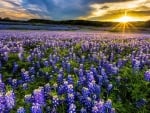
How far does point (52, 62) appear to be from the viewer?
9.15 m

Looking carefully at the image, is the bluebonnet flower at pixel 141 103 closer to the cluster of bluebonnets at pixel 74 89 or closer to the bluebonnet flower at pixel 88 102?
the cluster of bluebonnets at pixel 74 89

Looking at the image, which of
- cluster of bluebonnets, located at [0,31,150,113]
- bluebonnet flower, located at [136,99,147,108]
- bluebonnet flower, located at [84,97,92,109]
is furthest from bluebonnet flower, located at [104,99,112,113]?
bluebonnet flower, located at [136,99,147,108]

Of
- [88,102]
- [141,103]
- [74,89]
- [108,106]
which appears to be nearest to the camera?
[108,106]

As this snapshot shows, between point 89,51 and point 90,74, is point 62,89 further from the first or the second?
point 89,51

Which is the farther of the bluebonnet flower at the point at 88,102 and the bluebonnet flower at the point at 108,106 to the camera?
the bluebonnet flower at the point at 88,102

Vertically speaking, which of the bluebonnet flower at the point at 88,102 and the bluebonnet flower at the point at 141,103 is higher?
the bluebonnet flower at the point at 88,102

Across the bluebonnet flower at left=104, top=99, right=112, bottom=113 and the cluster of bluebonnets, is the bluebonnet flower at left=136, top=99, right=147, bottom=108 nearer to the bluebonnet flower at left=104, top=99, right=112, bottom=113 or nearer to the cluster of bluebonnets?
the cluster of bluebonnets

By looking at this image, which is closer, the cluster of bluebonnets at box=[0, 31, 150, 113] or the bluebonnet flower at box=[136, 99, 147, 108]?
the cluster of bluebonnets at box=[0, 31, 150, 113]

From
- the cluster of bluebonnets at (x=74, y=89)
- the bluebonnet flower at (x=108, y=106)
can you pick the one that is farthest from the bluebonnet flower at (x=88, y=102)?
the bluebonnet flower at (x=108, y=106)

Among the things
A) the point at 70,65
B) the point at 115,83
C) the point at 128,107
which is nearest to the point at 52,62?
the point at 70,65

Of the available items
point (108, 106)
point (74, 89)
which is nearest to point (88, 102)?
point (108, 106)

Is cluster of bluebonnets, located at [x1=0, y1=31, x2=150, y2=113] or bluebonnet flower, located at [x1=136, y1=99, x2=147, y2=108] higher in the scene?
cluster of bluebonnets, located at [x1=0, y1=31, x2=150, y2=113]

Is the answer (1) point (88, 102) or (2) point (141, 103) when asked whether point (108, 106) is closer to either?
(1) point (88, 102)

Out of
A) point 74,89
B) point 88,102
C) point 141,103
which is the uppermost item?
point 88,102
